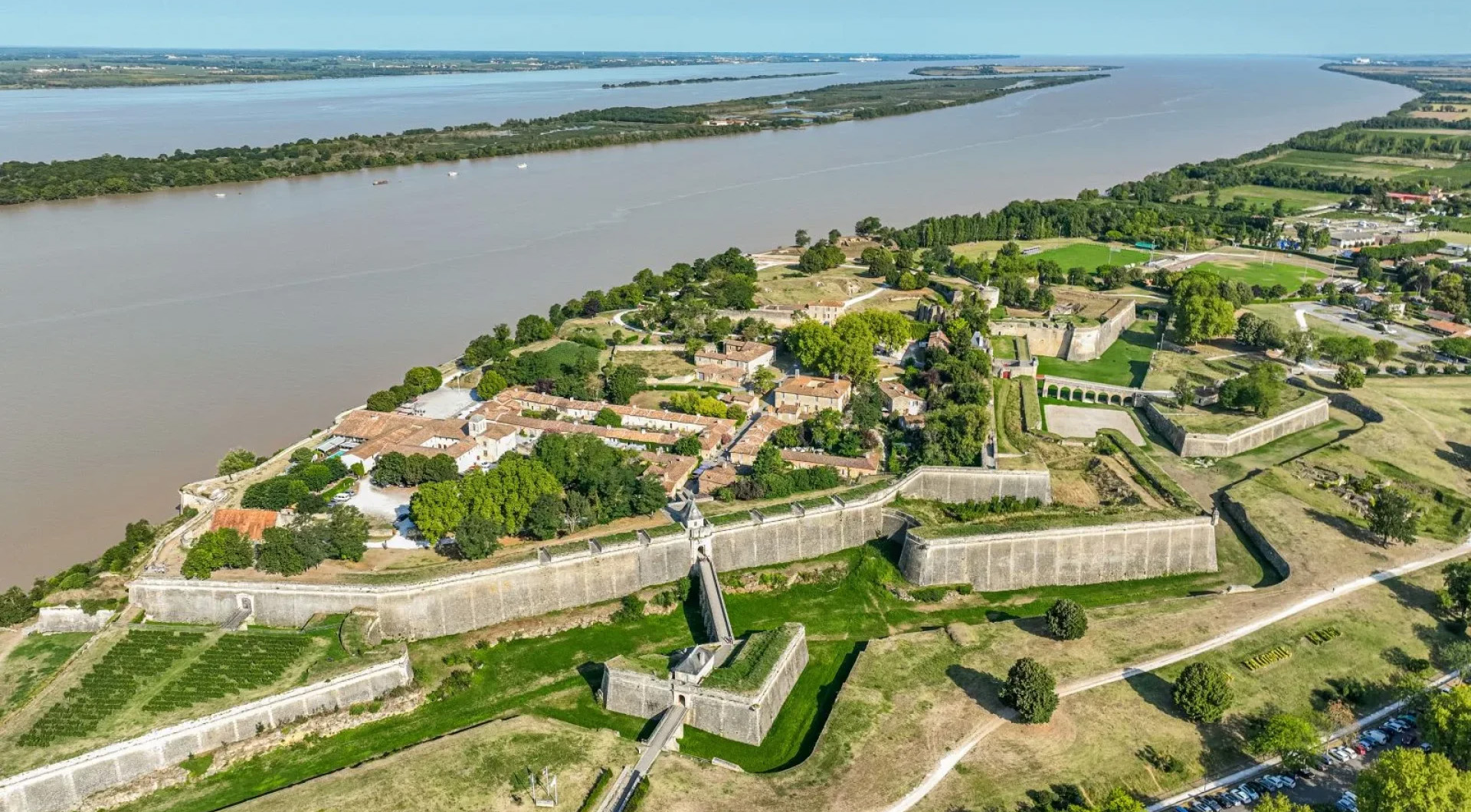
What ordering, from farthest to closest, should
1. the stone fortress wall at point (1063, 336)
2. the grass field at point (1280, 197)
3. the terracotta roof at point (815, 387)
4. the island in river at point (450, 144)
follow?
the grass field at point (1280, 197) → the island in river at point (450, 144) → the stone fortress wall at point (1063, 336) → the terracotta roof at point (815, 387)

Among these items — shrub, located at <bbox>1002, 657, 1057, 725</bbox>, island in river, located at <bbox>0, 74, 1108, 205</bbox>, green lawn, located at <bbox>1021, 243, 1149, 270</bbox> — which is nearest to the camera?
shrub, located at <bbox>1002, 657, 1057, 725</bbox>

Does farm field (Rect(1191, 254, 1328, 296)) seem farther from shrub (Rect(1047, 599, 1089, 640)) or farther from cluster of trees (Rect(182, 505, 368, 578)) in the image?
cluster of trees (Rect(182, 505, 368, 578))

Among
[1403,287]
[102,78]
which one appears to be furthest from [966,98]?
[102,78]

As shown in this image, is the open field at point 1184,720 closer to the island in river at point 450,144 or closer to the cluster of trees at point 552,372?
the cluster of trees at point 552,372

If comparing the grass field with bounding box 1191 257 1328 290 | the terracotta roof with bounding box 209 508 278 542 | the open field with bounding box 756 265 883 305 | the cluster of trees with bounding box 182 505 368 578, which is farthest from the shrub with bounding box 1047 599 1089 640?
the grass field with bounding box 1191 257 1328 290

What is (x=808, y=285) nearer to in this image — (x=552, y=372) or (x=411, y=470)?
(x=552, y=372)

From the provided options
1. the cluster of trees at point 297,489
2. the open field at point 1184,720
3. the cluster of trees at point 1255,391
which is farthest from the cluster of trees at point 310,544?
the cluster of trees at point 1255,391

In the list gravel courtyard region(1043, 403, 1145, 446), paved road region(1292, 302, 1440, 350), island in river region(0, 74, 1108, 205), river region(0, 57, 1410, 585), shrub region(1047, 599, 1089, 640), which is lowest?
paved road region(1292, 302, 1440, 350)
